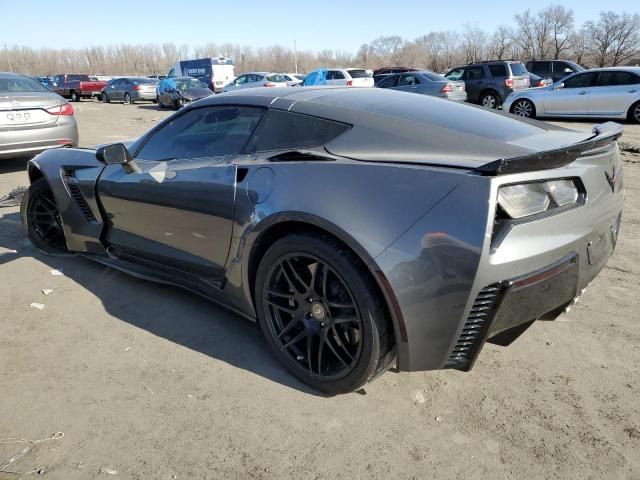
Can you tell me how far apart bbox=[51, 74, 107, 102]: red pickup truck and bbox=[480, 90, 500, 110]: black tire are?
23.1 m

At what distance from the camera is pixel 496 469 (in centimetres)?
196

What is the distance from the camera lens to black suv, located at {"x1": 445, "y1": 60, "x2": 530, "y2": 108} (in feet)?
52.4

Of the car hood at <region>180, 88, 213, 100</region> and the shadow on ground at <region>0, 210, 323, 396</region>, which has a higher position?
the car hood at <region>180, 88, 213, 100</region>

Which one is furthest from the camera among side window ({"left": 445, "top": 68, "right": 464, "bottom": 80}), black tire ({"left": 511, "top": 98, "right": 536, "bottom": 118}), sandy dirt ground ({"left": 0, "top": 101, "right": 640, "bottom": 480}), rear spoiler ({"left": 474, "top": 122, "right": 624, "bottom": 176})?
side window ({"left": 445, "top": 68, "right": 464, "bottom": 80})

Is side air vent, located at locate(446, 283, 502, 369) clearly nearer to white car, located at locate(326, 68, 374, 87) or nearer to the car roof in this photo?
the car roof

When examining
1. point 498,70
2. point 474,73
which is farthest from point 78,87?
point 498,70

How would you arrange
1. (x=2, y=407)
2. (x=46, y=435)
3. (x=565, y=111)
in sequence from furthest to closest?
(x=565, y=111) < (x=2, y=407) < (x=46, y=435)

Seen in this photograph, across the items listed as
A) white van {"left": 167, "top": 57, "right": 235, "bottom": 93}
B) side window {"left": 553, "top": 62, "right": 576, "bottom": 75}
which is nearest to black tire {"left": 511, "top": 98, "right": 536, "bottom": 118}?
side window {"left": 553, "top": 62, "right": 576, "bottom": 75}

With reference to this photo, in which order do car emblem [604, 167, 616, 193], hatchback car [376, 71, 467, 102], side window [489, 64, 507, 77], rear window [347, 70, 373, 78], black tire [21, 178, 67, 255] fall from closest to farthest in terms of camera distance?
car emblem [604, 167, 616, 193] → black tire [21, 178, 67, 255] → hatchback car [376, 71, 467, 102] → side window [489, 64, 507, 77] → rear window [347, 70, 373, 78]

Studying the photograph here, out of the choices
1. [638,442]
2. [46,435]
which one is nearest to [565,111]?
[638,442]

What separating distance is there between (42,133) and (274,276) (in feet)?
20.8

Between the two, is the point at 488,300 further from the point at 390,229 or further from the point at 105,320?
the point at 105,320

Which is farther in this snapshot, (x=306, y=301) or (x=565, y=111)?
(x=565, y=111)

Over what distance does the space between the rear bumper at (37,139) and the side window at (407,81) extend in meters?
11.1
